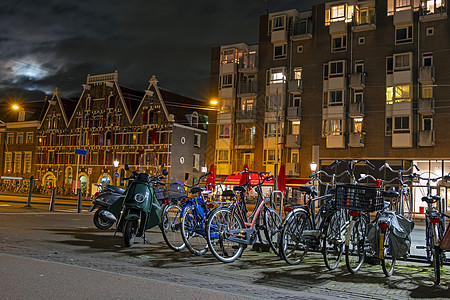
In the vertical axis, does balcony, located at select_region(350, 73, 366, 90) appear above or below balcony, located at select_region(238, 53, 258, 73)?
below

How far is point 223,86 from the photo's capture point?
4844cm

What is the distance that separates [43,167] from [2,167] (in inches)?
351

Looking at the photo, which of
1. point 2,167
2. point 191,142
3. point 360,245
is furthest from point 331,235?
point 2,167

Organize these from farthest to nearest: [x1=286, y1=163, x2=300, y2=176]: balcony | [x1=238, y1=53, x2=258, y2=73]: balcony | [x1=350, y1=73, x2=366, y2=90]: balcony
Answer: [x1=238, y1=53, x2=258, y2=73]: balcony < [x1=286, y1=163, x2=300, y2=176]: balcony < [x1=350, y1=73, x2=366, y2=90]: balcony

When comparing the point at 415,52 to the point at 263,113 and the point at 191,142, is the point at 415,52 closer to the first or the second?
the point at 263,113

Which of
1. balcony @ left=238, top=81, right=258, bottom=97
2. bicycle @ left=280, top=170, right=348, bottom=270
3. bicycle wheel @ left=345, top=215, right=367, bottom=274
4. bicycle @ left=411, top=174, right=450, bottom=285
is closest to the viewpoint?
bicycle @ left=411, top=174, right=450, bottom=285

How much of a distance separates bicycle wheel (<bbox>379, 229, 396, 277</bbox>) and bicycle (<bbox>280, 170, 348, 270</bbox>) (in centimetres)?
74

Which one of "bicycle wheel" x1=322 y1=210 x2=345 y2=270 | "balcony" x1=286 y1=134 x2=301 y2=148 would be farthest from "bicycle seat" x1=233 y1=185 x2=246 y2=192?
"balcony" x1=286 y1=134 x2=301 y2=148

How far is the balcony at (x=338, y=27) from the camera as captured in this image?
4072 centimetres

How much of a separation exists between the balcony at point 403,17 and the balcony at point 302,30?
7614 millimetres

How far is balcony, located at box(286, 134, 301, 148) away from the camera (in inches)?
1670

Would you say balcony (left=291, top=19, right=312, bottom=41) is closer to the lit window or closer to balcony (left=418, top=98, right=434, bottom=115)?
the lit window

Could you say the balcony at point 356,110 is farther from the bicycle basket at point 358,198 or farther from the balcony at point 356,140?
the bicycle basket at point 358,198


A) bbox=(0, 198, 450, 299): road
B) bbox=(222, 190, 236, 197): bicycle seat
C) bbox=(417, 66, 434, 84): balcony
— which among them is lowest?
bbox=(0, 198, 450, 299): road
